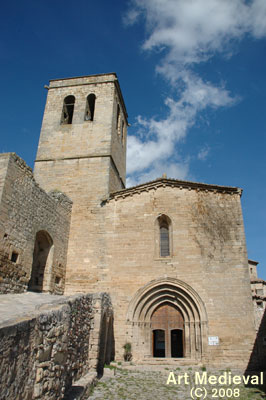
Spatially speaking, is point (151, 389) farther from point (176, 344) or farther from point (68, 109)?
point (68, 109)

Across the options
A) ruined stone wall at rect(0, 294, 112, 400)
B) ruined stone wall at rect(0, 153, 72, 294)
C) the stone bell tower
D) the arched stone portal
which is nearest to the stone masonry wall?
the arched stone portal

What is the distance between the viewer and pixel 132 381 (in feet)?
27.1

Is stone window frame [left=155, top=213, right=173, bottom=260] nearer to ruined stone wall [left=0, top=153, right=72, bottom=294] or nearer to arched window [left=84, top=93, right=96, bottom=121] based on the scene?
ruined stone wall [left=0, top=153, right=72, bottom=294]

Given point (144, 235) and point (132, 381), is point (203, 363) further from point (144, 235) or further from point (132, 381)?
point (144, 235)

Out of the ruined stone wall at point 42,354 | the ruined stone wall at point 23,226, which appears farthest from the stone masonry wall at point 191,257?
the ruined stone wall at point 42,354

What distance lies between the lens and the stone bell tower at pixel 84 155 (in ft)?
42.1

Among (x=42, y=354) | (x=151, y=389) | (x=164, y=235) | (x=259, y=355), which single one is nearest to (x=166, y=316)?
(x=164, y=235)

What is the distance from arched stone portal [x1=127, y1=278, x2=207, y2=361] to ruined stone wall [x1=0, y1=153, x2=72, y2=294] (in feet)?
10.3

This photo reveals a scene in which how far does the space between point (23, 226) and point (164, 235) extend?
5405 millimetres

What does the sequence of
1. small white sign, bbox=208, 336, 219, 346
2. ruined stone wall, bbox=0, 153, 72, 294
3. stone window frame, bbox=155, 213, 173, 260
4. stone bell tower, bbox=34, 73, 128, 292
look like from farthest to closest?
stone bell tower, bbox=34, 73, 128, 292 < stone window frame, bbox=155, 213, 173, 260 < small white sign, bbox=208, 336, 219, 346 < ruined stone wall, bbox=0, 153, 72, 294

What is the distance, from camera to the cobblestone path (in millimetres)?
6734

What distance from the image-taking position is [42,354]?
13.8 ft

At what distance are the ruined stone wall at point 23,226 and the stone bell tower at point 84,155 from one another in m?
1.03

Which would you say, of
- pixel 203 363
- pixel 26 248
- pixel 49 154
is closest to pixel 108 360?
pixel 203 363
